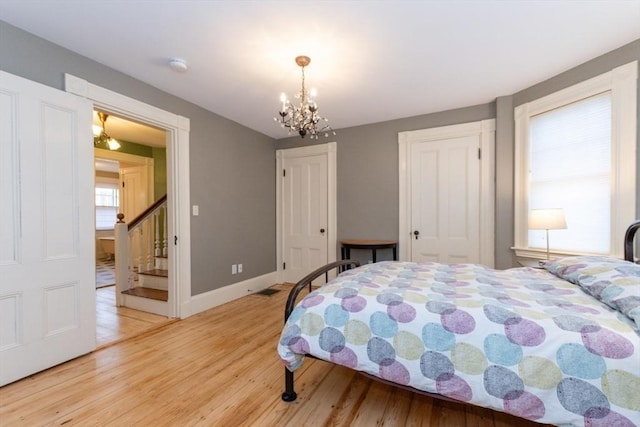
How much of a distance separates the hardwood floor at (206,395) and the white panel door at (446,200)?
7.17 feet

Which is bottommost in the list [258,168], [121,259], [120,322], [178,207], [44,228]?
[120,322]

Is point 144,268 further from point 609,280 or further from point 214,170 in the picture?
point 609,280

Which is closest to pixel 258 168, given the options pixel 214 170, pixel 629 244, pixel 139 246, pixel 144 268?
pixel 214 170

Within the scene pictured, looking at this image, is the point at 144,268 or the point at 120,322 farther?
the point at 144,268

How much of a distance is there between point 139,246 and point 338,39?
3793mm

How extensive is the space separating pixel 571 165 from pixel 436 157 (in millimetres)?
1359

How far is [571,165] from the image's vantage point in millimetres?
2670

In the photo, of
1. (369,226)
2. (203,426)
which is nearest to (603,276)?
(203,426)

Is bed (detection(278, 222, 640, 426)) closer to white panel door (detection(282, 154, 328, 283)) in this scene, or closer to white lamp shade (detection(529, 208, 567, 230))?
white lamp shade (detection(529, 208, 567, 230))

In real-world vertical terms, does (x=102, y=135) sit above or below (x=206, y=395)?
above

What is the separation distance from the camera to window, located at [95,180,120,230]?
7.55m

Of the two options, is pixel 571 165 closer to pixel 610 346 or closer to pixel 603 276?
pixel 603 276

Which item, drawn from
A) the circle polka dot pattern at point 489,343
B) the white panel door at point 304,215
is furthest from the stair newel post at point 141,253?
the circle polka dot pattern at point 489,343

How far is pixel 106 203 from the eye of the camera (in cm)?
774
